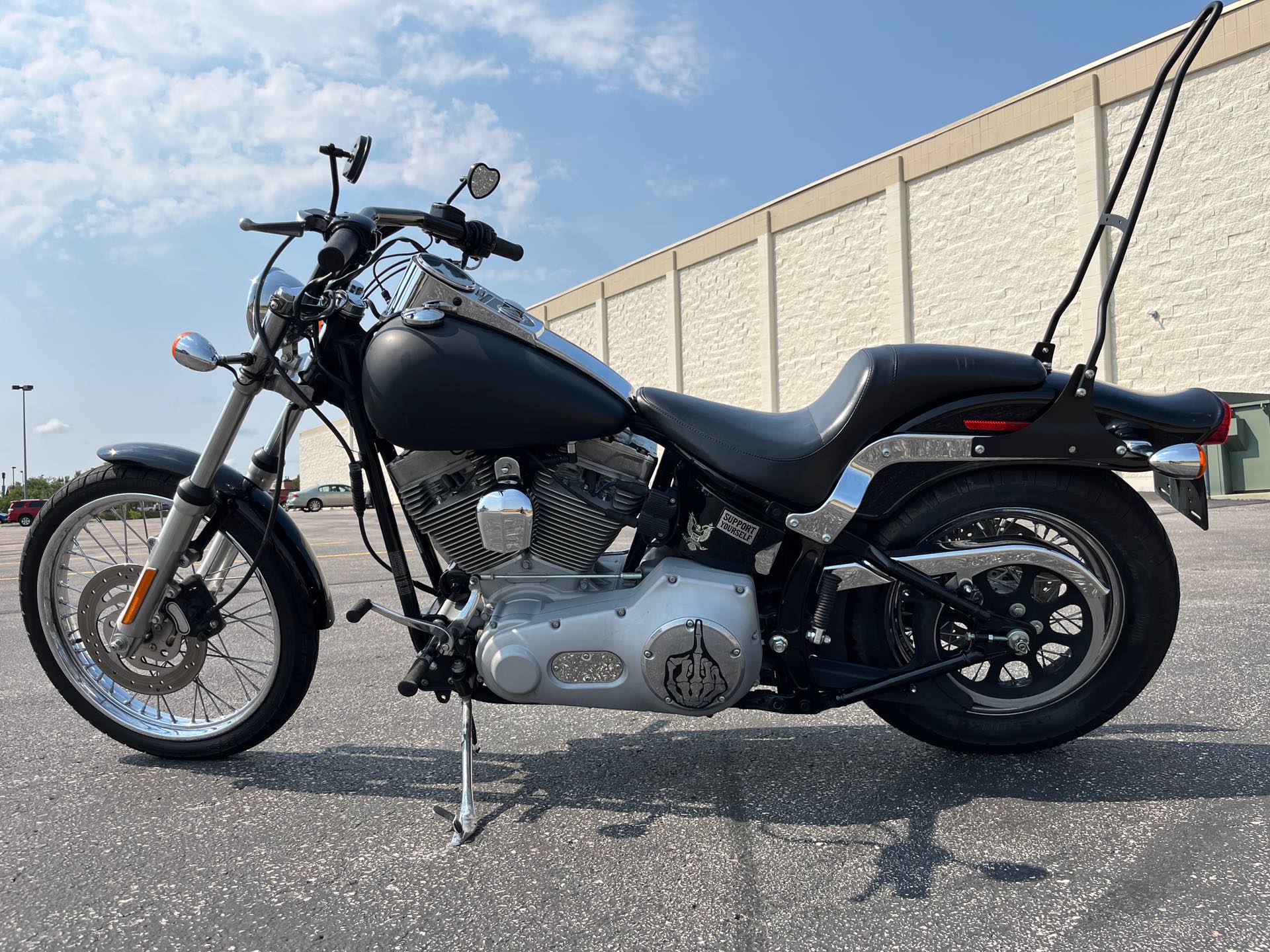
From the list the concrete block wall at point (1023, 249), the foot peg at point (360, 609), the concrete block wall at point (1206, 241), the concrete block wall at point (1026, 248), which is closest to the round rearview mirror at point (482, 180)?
the foot peg at point (360, 609)

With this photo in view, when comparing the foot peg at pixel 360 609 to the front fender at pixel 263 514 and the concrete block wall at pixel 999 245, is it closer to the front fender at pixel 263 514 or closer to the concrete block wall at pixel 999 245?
the front fender at pixel 263 514

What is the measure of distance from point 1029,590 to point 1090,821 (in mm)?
611

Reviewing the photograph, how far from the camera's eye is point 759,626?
244 centimetres

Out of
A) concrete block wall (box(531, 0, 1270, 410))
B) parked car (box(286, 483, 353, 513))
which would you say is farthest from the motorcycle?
parked car (box(286, 483, 353, 513))

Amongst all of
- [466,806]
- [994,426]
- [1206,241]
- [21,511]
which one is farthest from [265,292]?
[21,511]

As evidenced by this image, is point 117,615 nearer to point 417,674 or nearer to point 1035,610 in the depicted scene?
point 417,674

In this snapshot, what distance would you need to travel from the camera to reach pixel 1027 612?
8.18ft

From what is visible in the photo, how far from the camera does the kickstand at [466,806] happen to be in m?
2.20

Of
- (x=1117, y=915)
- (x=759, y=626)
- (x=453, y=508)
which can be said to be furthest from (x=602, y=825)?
(x=1117, y=915)

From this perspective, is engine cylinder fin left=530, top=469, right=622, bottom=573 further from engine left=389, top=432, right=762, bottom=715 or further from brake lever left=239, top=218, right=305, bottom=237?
brake lever left=239, top=218, right=305, bottom=237

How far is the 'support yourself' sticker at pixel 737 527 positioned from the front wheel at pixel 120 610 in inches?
51.3

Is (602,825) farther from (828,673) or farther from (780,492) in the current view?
(780,492)

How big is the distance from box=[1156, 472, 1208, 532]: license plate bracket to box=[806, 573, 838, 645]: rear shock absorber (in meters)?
0.89

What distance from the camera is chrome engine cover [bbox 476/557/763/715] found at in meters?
2.33
